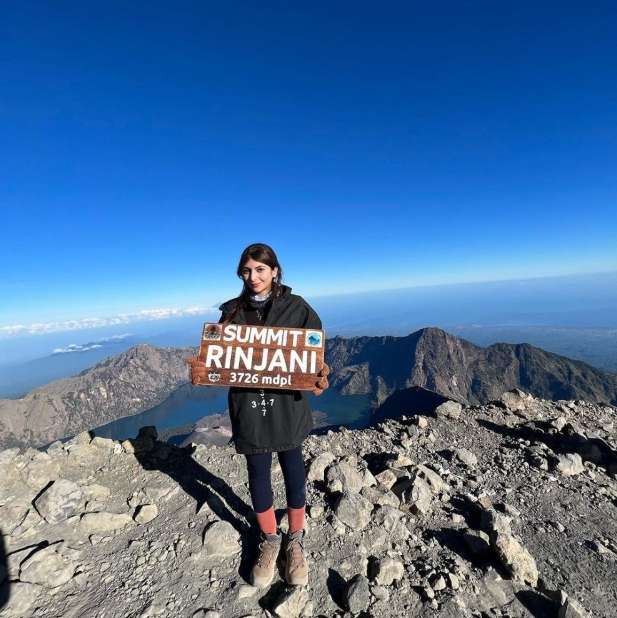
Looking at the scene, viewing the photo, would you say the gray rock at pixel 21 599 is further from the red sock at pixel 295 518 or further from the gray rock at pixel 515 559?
the gray rock at pixel 515 559

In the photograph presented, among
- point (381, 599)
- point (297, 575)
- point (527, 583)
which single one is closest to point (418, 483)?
point (527, 583)

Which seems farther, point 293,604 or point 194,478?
point 194,478

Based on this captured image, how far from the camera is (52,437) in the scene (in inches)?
7219

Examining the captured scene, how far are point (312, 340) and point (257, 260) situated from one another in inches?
52.2

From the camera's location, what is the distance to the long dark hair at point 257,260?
438 centimetres

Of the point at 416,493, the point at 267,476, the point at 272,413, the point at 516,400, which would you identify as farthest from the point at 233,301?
the point at 516,400

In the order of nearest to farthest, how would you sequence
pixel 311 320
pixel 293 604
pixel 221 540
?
1. pixel 293 604
2. pixel 311 320
3. pixel 221 540

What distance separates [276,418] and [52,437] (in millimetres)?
241442

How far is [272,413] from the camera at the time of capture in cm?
440

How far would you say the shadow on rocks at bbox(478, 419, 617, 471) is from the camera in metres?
8.77

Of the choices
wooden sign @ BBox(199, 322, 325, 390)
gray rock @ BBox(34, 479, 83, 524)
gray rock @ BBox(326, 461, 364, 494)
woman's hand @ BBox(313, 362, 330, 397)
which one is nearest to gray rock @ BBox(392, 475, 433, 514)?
gray rock @ BBox(326, 461, 364, 494)

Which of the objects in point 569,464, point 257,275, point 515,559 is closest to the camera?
point 257,275

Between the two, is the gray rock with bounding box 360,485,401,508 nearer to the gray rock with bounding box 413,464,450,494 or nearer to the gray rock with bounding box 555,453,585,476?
the gray rock with bounding box 413,464,450,494

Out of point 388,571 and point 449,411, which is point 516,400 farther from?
point 388,571
